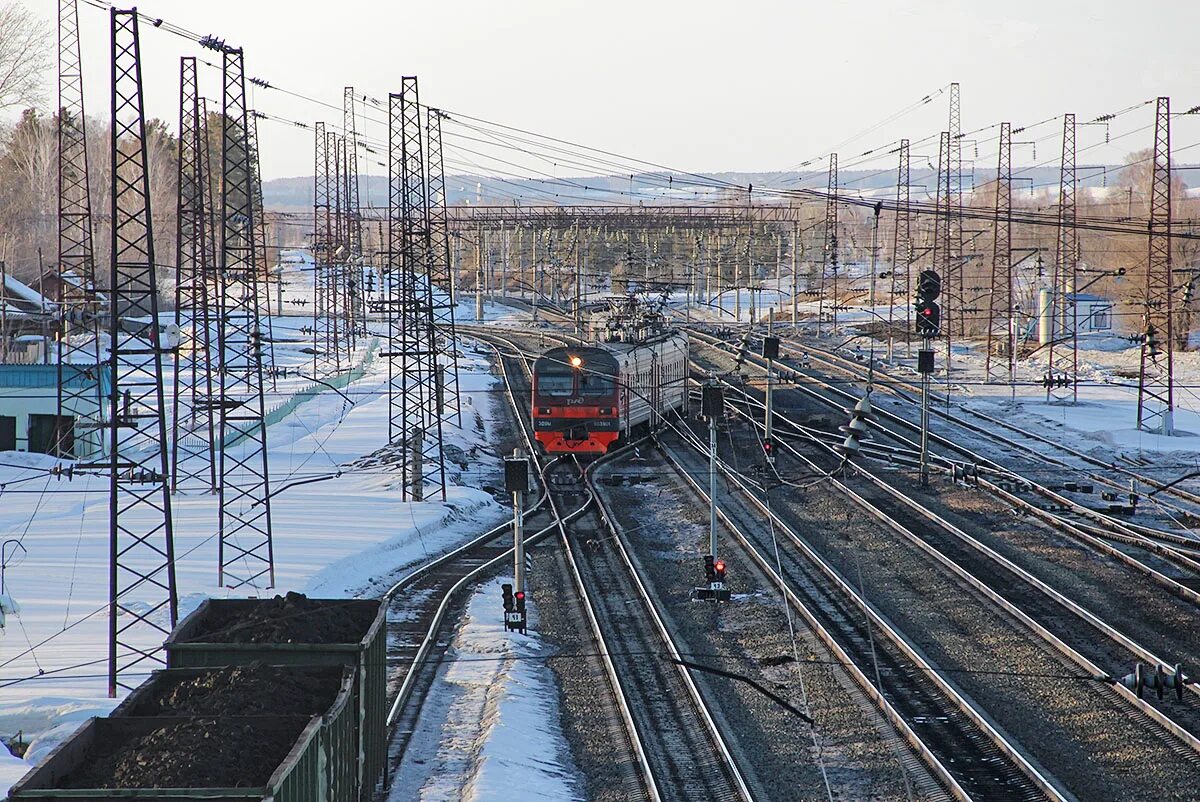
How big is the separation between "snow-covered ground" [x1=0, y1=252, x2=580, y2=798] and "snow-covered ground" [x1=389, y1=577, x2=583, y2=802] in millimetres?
68

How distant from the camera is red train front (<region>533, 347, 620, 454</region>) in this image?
32094 millimetres

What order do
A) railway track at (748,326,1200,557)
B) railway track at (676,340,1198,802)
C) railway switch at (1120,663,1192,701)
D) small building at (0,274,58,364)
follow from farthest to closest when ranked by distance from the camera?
1. small building at (0,274,58,364)
2. railway track at (748,326,1200,557)
3. railway switch at (1120,663,1192,701)
4. railway track at (676,340,1198,802)

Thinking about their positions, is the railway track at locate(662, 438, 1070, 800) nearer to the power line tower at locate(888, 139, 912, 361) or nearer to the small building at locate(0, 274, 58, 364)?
the power line tower at locate(888, 139, 912, 361)

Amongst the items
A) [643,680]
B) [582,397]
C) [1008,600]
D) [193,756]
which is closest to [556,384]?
[582,397]

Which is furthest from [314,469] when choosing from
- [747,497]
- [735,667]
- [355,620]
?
[355,620]

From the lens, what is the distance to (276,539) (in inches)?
963

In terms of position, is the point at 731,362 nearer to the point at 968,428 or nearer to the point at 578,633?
the point at 968,428

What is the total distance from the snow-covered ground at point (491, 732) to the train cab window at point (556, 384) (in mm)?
14262

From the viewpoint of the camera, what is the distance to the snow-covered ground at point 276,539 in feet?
51.2

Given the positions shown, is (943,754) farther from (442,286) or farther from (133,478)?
(442,286)

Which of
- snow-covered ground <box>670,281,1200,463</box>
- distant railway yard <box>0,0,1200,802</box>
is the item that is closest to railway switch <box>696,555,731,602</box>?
distant railway yard <box>0,0,1200,802</box>

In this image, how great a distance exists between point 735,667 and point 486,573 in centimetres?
710

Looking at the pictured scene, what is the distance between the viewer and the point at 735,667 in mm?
16422

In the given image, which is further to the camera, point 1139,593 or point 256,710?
point 1139,593
